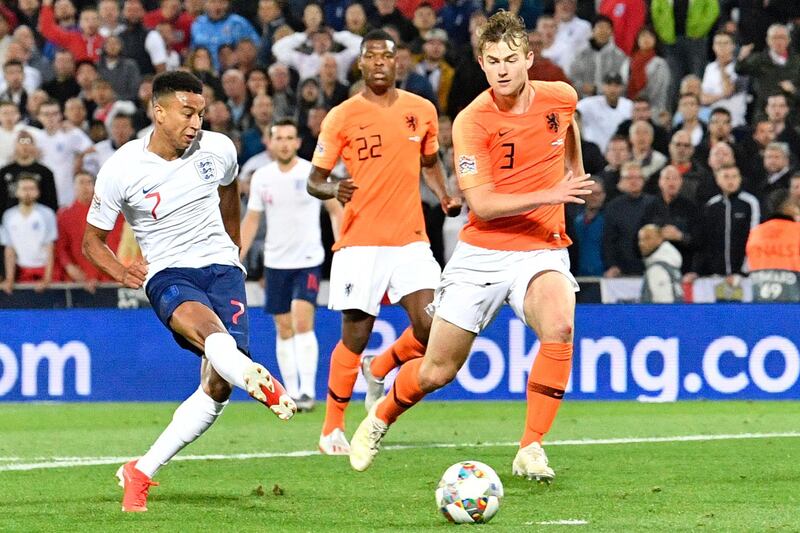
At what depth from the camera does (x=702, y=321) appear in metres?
13.7

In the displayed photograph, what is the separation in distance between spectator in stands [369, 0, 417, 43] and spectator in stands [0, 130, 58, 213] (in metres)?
4.30

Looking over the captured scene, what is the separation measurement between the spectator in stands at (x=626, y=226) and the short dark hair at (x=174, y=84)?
26.5 ft

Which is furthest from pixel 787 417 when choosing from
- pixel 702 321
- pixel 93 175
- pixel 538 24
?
pixel 93 175

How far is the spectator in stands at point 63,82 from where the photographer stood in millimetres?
18734

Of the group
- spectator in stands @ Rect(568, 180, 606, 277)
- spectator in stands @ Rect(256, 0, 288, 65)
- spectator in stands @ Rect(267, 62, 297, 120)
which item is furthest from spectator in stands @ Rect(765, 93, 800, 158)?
spectator in stands @ Rect(256, 0, 288, 65)

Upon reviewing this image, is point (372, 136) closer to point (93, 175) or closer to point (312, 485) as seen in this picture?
point (312, 485)

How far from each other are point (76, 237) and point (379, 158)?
720cm

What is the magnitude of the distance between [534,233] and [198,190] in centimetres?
177

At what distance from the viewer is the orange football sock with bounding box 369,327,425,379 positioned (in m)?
9.98

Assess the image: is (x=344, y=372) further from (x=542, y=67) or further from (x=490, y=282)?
(x=542, y=67)

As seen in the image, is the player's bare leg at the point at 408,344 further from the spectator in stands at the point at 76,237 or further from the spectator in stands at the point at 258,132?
the spectator in stands at the point at 258,132

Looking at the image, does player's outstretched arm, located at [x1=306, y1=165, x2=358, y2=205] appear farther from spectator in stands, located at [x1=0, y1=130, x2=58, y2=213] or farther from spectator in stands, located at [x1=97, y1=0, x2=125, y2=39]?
spectator in stands, located at [x1=97, y1=0, x2=125, y2=39]

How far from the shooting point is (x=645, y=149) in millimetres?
16078

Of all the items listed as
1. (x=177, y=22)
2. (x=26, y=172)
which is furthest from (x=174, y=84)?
(x=177, y=22)
